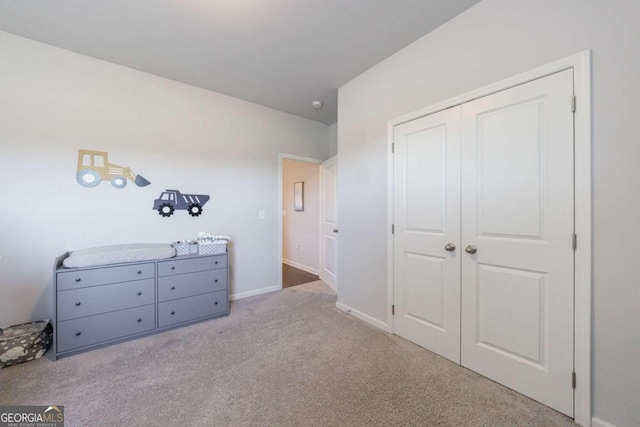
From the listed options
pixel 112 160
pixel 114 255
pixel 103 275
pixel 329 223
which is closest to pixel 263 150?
pixel 329 223

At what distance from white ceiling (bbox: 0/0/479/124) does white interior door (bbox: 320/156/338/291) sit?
1.48 m

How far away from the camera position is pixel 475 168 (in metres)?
1.78

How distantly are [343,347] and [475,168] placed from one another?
5.98 ft

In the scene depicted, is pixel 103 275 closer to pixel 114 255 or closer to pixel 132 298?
pixel 114 255

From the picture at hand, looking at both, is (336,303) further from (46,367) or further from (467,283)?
(46,367)

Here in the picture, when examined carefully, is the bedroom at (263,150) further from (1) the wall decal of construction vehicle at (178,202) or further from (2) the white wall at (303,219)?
(2) the white wall at (303,219)

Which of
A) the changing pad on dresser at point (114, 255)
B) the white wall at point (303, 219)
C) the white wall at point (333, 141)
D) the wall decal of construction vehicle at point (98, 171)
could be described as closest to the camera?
the changing pad on dresser at point (114, 255)

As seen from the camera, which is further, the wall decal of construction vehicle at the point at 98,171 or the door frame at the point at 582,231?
the wall decal of construction vehicle at the point at 98,171

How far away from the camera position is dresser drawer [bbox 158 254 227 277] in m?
2.42

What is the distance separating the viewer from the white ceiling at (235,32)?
71.7 inches

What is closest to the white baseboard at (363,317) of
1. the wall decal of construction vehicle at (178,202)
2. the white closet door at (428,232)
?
the white closet door at (428,232)

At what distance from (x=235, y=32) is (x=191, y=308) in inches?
106

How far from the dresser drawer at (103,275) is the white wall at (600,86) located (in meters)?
2.90

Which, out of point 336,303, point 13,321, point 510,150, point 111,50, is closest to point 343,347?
point 336,303
